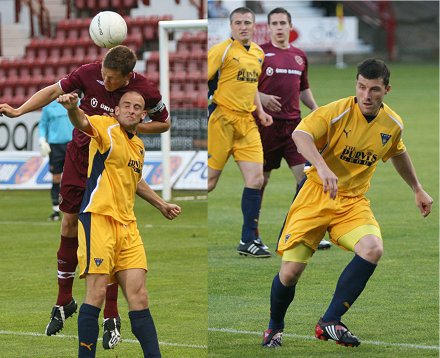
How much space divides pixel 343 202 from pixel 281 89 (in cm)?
411

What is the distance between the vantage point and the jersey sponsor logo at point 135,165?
17.5 feet

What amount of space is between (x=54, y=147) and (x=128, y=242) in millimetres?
7494

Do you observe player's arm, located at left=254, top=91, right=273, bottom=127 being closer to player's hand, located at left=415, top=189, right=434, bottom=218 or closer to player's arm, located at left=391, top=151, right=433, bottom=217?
player's arm, located at left=391, top=151, right=433, bottom=217

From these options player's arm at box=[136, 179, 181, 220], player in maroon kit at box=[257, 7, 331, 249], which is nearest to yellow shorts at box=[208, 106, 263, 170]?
player in maroon kit at box=[257, 7, 331, 249]

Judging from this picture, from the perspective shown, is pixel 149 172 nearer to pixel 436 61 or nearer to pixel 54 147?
pixel 54 147

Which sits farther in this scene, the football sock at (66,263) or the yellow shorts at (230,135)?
the yellow shorts at (230,135)

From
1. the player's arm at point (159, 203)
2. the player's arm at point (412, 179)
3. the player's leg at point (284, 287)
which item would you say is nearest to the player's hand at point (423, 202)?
the player's arm at point (412, 179)

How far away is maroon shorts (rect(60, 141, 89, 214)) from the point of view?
20.5ft

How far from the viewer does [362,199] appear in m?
5.98

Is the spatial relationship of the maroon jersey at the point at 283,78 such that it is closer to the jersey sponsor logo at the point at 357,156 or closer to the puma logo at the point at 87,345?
the jersey sponsor logo at the point at 357,156

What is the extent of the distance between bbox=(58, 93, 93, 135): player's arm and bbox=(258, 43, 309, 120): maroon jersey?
15.8ft

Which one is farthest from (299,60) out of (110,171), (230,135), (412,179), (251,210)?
(110,171)

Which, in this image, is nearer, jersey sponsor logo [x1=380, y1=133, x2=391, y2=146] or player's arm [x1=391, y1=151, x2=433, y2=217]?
jersey sponsor logo [x1=380, y1=133, x2=391, y2=146]

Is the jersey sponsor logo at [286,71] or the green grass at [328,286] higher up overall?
the jersey sponsor logo at [286,71]
